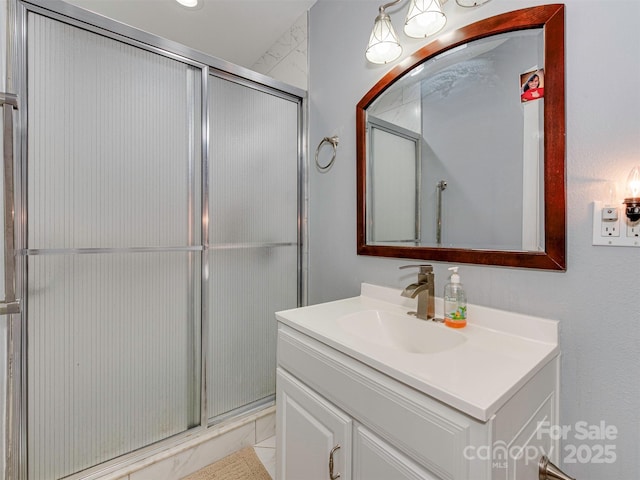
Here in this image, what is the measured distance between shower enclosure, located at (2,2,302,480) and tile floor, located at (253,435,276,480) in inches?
8.3

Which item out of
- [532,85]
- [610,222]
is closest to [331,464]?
[610,222]

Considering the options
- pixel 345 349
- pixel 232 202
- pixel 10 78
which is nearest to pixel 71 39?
pixel 10 78

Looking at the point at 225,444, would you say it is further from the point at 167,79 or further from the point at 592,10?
the point at 592,10

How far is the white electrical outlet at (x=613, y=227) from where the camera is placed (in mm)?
751

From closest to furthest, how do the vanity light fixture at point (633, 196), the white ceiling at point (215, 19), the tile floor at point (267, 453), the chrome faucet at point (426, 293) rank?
1. the vanity light fixture at point (633, 196)
2. the chrome faucet at point (426, 293)
3. the tile floor at point (267, 453)
4. the white ceiling at point (215, 19)

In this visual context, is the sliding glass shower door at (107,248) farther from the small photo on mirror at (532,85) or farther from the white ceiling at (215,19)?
the small photo on mirror at (532,85)

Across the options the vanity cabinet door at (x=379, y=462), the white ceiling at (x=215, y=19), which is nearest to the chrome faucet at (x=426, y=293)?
the vanity cabinet door at (x=379, y=462)

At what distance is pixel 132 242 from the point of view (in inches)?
51.5

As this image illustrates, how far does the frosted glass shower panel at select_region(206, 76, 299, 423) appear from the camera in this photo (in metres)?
1.54

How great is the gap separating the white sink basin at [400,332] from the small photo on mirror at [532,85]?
78 centimetres

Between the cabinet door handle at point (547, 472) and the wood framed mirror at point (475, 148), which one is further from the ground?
the wood framed mirror at point (475, 148)

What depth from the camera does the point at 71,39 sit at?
1172 mm

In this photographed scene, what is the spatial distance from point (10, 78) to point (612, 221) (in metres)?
1.95

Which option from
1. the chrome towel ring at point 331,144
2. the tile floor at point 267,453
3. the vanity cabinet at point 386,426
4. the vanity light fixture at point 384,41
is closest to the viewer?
the vanity cabinet at point 386,426
